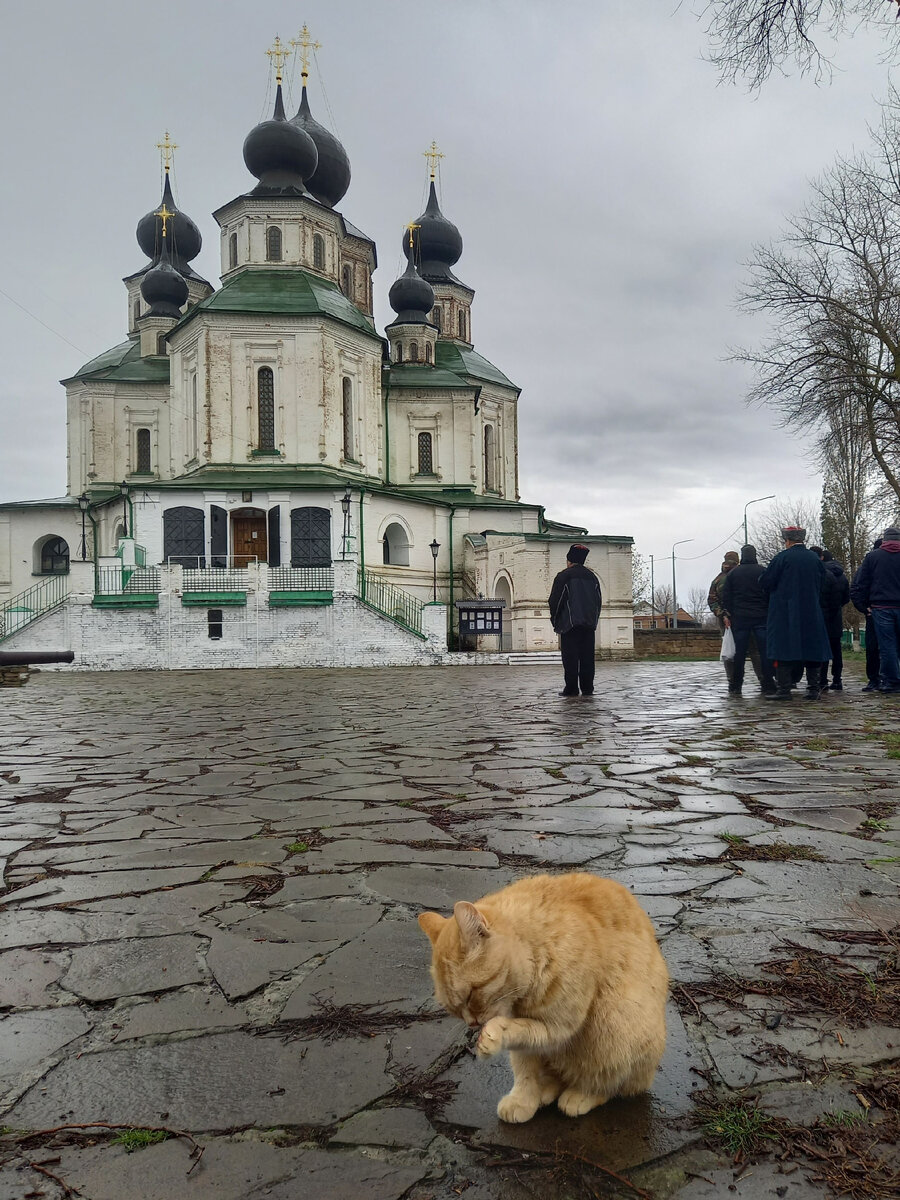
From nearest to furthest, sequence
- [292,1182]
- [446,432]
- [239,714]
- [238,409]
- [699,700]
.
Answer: [292,1182], [239,714], [699,700], [238,409], [446,432]

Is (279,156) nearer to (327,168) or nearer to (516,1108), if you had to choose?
(327,168)

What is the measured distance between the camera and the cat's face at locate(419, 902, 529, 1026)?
5.62 feet

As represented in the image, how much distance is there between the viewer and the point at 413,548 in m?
36.4

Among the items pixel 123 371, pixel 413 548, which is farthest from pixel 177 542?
pixel 123 371

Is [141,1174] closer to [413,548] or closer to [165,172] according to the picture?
[413,548]

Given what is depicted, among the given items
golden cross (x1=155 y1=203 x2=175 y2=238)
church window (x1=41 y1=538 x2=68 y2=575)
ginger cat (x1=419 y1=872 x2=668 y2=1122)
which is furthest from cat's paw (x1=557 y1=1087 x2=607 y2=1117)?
golden cross (x1=155 y1=203 x2=175 y2=238)

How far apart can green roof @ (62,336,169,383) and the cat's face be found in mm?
42153

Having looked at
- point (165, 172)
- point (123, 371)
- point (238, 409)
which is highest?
point (165, 172)

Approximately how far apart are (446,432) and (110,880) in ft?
126

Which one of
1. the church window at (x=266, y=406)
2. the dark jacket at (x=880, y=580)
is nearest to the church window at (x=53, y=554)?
the church window at (x=266, y=406)

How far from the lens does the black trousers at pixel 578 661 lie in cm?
1317

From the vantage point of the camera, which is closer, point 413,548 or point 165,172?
point 413,548

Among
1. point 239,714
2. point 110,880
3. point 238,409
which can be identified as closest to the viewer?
point 110,880

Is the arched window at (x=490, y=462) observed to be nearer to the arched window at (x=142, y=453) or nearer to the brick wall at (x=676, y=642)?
the brick wall at (x=676, y=642)
